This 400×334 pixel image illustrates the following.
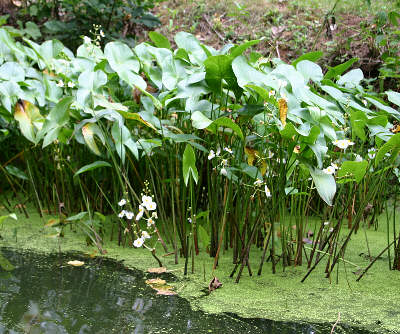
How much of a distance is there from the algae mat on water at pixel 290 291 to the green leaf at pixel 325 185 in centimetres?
32

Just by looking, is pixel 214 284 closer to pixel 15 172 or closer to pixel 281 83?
pixel 281 83

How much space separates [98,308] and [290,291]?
1.76 feet

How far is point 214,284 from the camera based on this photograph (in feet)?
4.59

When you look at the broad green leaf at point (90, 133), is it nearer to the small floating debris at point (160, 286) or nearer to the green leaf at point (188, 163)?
the green leaf at point (188, 163)

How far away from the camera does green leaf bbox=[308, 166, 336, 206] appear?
1.18 metres

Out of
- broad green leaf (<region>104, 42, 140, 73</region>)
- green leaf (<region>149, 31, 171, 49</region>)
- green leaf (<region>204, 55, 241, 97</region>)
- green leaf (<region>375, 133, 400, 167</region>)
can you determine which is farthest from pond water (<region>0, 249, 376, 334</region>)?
green leaf (<region>149, 31, 171, 49</region>)

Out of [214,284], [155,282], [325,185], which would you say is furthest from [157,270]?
[325,185]

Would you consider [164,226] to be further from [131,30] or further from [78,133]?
[131,30]

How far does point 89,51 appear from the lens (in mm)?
2004

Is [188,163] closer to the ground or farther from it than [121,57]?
closer to the ground

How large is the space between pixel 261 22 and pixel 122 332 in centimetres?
310

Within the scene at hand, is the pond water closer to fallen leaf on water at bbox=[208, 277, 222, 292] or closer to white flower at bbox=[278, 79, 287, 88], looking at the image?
fallen leaf on water at bbox=[208, 277, 222, 292]

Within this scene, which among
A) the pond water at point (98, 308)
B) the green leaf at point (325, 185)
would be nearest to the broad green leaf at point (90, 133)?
the pond water at point (98, 308)

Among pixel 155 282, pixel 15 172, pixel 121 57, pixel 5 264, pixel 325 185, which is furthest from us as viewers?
pixel 15 172
